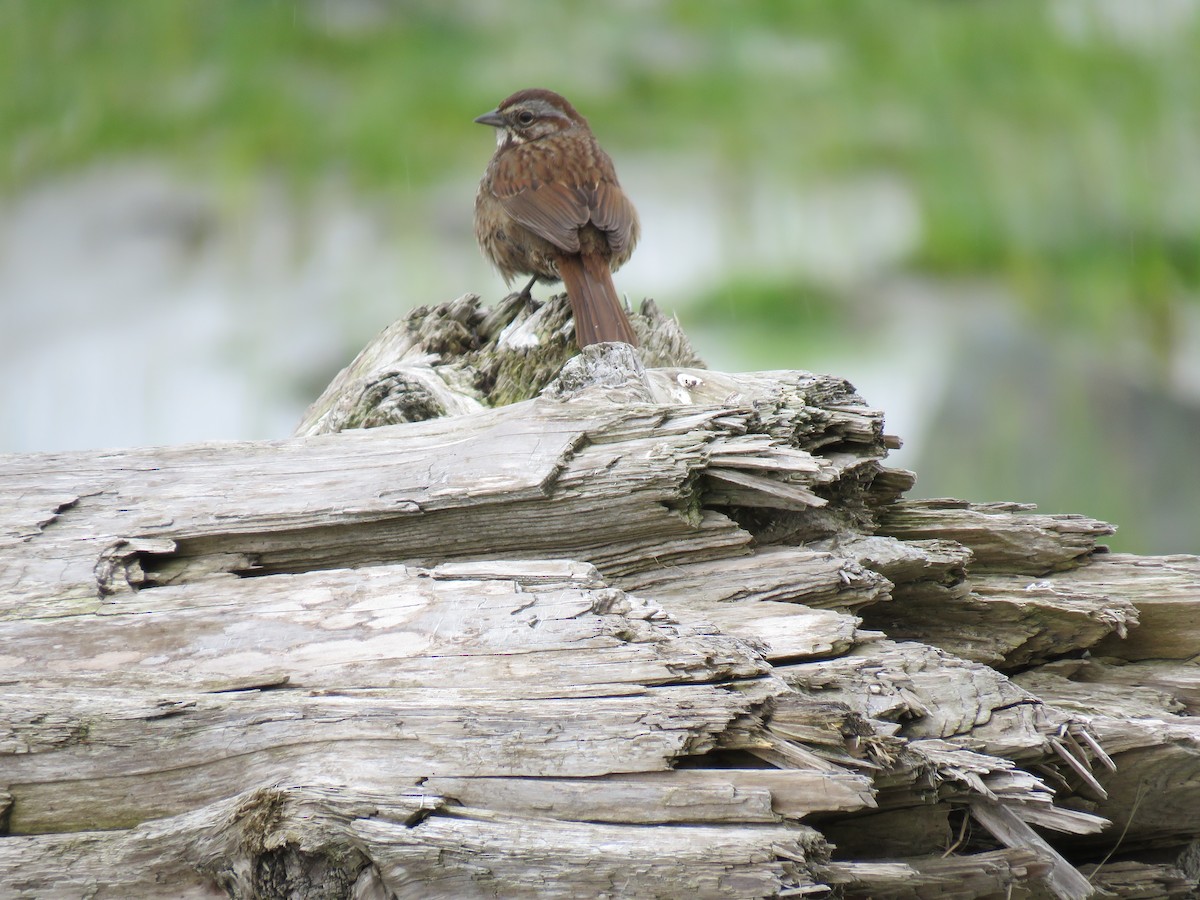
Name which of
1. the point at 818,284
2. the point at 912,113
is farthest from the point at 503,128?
the point at 912,113

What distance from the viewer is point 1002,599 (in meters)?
2.54

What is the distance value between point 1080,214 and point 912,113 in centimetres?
125

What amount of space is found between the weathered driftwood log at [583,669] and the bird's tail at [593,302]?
1.00 meters

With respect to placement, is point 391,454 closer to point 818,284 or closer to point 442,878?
point 442,878

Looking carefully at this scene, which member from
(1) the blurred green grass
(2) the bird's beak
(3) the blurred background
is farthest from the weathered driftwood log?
(1) the blurred green grass

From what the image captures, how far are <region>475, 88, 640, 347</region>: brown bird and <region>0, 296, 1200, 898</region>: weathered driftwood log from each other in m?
1.73

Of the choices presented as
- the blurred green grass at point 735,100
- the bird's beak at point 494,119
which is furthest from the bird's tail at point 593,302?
the blurred green grass at point 735,100

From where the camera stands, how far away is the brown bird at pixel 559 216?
14.6 ft

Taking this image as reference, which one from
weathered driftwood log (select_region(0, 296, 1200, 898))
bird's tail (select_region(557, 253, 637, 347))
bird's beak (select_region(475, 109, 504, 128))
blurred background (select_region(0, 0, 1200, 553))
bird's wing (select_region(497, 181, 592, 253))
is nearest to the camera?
weathered driftwood log (select_region(0, 296, 1200, 898))

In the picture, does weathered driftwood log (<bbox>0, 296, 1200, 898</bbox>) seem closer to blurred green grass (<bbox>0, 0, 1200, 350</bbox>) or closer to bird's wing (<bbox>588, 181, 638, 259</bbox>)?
bird's wing (<bbox>588, 181, 638, 259</bbox>)

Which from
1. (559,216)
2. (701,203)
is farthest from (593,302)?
(701,203)

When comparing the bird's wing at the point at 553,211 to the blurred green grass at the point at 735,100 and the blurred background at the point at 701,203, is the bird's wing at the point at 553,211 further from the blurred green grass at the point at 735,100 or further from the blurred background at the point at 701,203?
the blurred green grass at the point at 735,100

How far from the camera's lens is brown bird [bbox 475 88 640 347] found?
4.44 meters

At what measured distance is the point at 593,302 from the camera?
4023 millimetres
